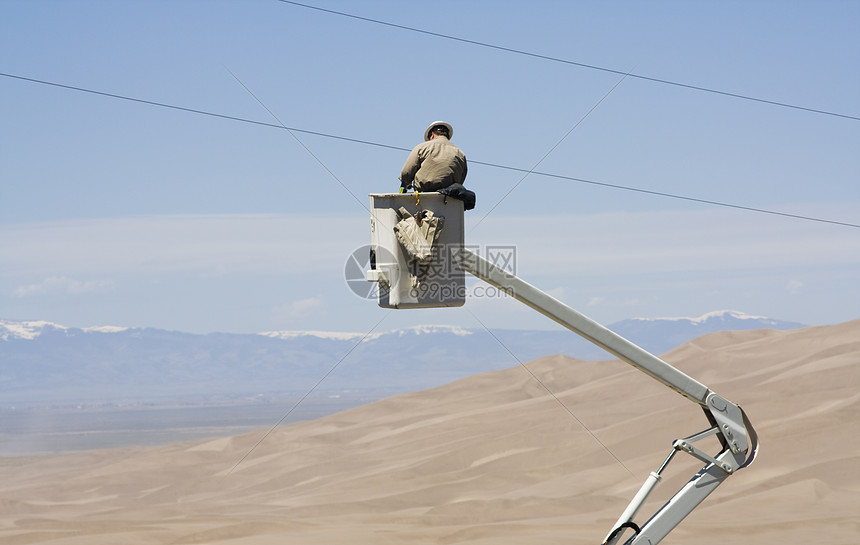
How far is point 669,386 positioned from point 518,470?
2409 centimetres

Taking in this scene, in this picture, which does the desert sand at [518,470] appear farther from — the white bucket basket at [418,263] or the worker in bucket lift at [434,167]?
the worker in bucket lift at [434,167]

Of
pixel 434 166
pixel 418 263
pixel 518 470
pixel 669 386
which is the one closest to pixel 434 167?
pixel 434 166

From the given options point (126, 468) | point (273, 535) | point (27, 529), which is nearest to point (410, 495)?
point (273, 535)

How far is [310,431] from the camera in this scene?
184 feet

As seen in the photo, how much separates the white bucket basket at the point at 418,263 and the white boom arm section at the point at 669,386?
21cm

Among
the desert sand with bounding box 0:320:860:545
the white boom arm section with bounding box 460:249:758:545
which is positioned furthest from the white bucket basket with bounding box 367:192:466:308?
the desert sand with bounding box 0:320:860:545

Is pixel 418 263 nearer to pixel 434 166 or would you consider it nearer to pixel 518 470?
pixel 434 166

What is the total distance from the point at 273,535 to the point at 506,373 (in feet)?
110

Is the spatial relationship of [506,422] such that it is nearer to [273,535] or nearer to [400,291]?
[273,535]

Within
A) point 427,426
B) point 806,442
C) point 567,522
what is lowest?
point 567,522

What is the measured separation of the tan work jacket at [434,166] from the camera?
412 inches

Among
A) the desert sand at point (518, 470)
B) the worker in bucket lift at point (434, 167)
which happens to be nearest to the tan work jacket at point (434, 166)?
the worker in bucket lift at point (434, 167)

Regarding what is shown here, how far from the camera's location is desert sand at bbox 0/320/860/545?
24547 mm

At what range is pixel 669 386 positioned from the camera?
10656 mm
